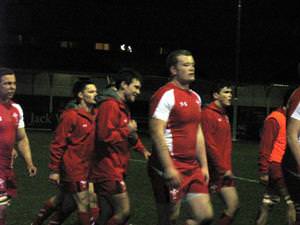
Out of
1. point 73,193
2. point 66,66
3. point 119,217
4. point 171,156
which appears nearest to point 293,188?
point 171,156

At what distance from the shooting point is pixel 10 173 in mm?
7055

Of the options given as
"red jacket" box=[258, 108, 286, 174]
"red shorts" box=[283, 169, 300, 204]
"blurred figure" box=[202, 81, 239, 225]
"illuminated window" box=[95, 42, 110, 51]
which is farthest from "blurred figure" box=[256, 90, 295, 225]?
"illuminated window" box=[95, 42, 110, 51]

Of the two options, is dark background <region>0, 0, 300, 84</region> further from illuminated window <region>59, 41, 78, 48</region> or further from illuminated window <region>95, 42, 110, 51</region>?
illuminated window <region>95, 42, 110, 51</region>

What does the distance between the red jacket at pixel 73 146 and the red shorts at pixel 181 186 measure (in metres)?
1.65

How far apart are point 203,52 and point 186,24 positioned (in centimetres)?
→ 288

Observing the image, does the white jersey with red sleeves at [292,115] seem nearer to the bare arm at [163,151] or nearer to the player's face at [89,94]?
the bare arm at [163,151]

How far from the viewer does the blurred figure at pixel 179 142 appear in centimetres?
617

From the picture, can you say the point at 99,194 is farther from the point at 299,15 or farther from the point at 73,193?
the point at 299,15

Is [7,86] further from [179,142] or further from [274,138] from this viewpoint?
[274,138]

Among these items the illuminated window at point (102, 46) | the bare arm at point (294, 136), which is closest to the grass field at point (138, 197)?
the bare arm at point (294, 136)

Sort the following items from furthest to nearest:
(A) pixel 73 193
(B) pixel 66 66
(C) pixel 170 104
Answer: (B) pixel 66 66
(A) pixel 73 193
(C) pixel 170 104

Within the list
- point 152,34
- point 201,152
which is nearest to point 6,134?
point 201,152

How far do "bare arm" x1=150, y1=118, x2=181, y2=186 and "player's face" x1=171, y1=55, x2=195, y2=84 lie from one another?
1.60ft

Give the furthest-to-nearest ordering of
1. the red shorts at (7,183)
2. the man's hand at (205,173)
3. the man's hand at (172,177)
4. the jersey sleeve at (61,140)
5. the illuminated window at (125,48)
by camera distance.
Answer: the illuminated window at (125,48), the jersey sleeve at (61,140), the red shorts at (7,183), the man's hand at (205,173), the man's hand at (172,177)
